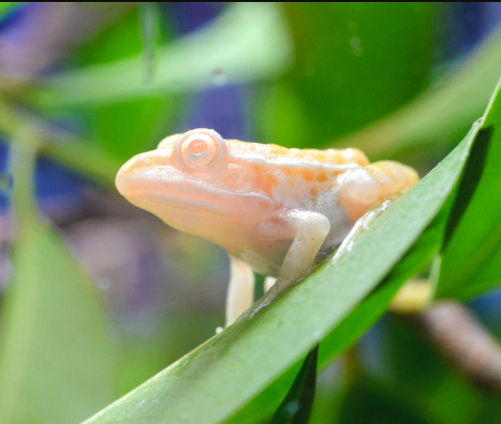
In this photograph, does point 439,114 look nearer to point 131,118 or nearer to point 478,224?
point 478,224

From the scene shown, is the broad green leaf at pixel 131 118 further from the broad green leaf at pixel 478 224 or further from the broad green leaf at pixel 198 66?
the broad green leaf at pixel 478 224

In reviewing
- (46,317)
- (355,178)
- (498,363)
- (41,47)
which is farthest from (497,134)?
(41,47)

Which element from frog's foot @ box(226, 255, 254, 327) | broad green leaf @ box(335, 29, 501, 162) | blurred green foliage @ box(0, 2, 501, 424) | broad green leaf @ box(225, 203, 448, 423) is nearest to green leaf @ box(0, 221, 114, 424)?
blurred green foliage @ box(0, 2, 501, 424)

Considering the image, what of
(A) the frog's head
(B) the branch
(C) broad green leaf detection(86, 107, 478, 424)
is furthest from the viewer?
(B) the branch

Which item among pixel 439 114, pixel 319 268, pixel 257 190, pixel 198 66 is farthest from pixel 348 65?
pixel 319 268

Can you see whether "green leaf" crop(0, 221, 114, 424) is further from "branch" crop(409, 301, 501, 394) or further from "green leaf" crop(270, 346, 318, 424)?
"branch" crop(409, 301, 501, 394)

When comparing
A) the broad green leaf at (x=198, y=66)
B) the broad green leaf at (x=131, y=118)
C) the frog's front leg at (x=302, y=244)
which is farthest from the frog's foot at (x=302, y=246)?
the broad green leaf at (x=131, y=118)

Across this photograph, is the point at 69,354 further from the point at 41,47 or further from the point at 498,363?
the point at 41,47
